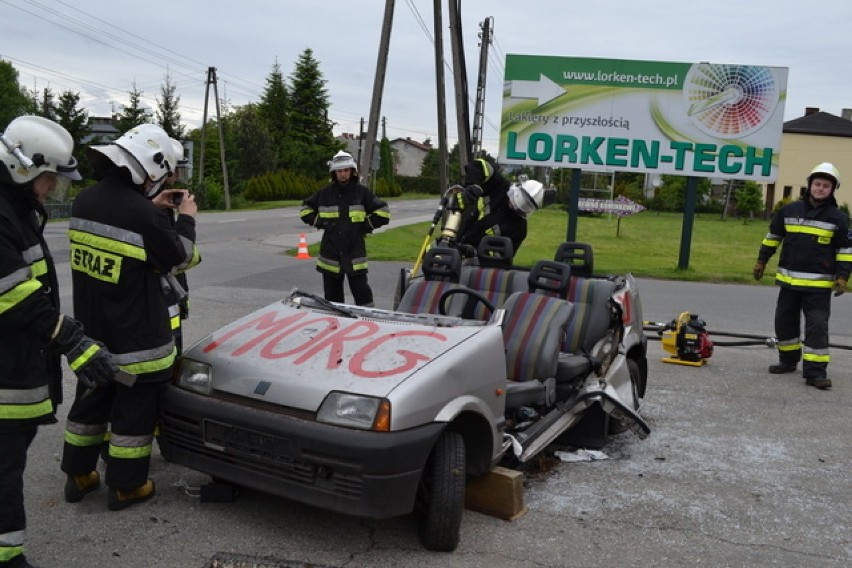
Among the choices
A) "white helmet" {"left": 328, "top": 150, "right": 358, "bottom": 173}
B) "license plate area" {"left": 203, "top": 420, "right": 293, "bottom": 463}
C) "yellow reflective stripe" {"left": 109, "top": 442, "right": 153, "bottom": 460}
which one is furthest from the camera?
"white helmet" {"left": 328, "top": 150, "right": 358, "bottom": 173}

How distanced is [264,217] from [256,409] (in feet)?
91.7

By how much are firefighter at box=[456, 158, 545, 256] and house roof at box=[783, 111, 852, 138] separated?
55.0 metres

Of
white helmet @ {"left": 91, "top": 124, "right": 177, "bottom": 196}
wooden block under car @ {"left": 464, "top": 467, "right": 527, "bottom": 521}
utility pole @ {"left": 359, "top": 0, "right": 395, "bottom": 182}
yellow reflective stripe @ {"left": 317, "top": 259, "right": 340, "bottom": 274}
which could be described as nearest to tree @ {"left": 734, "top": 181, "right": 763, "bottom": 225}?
utility pole @ {"left": 359, "top": 0, "right": 395, "bottom": 182}

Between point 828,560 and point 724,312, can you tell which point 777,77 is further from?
point 828,560

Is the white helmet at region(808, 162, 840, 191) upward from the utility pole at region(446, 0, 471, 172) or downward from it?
downward

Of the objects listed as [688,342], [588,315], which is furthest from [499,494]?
[688,342]

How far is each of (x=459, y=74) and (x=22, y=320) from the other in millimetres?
12158

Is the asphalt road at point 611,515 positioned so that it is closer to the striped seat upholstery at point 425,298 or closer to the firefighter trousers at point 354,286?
the striped seat upholstery at point 425,298

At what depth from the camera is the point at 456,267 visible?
17.6 ft

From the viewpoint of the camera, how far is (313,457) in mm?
3322

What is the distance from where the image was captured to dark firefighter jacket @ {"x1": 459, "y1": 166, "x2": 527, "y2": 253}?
7762mm

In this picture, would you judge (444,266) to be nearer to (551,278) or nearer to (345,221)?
(551,278)

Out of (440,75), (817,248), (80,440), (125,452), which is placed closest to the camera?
(125,452)

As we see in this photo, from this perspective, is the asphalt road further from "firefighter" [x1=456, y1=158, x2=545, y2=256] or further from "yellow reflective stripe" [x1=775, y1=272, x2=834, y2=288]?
"firefighter" [x1=456, y1=158, x2=545, y2=256]
